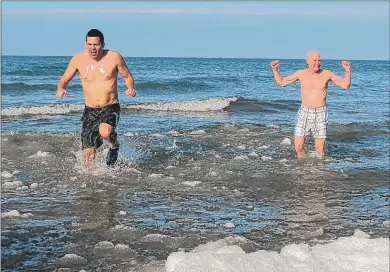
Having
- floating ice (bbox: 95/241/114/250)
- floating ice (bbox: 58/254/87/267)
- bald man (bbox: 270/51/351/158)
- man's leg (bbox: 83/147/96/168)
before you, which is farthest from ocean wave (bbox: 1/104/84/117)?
floating ice (bbox: 58/254/87/267)

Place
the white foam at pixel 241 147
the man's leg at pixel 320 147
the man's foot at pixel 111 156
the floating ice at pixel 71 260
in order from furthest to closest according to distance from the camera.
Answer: the white foam at pixel 241 147
the man's leg at pixel 320 147
the man's foot at pixel 111 156
the floating ice at pixel 71 260

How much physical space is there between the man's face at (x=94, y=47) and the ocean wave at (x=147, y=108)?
325 inches

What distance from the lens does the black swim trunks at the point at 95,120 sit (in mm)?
7398

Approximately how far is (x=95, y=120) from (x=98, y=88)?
1.34 feet

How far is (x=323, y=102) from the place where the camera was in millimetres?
8797

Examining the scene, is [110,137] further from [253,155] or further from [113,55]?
[253,155]

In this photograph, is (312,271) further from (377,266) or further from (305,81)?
(305,81)

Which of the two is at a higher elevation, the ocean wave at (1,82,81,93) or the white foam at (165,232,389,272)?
the white foam at (165,232,389,272)

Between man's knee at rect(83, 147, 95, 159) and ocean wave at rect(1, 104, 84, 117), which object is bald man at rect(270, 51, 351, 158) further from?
ocean wave at rect(1, 104, 84, 117)

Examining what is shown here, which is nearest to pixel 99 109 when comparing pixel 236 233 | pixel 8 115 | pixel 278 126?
pixel 236 233

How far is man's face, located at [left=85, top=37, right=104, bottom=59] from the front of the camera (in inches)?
275

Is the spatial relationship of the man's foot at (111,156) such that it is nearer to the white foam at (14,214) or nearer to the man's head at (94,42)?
the man's head at (94,42)

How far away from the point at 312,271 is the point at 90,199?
2.93m

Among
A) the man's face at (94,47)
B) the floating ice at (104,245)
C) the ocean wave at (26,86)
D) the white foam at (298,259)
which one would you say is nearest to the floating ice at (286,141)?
the man's face at (94,47)
